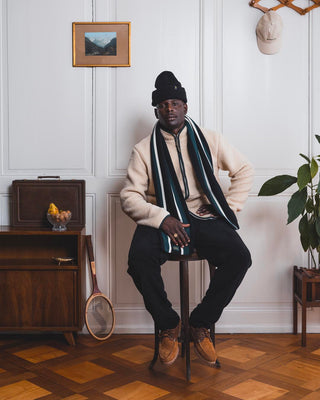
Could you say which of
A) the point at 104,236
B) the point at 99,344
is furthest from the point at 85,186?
the point at 99,344

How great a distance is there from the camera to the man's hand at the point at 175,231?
252 centimetres

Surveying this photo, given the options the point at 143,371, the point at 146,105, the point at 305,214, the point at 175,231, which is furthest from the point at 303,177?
the point at 143,371

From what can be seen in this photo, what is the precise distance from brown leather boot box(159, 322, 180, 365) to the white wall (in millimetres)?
819

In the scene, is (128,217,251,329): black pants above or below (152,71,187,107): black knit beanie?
below

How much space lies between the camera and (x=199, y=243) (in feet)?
8.52

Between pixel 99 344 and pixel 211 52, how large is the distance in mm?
1871

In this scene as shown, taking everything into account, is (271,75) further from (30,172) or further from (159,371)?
(159,371)

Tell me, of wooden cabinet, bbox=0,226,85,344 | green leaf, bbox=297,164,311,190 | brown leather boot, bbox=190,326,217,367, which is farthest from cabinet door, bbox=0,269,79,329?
green leaf, bbox=297,164,311,190

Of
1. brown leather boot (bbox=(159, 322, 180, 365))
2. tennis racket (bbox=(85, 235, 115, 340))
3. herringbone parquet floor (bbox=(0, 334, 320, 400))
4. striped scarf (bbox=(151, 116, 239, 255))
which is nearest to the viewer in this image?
herringbone parquet floor (bbox=(0, 334, 320, 400))

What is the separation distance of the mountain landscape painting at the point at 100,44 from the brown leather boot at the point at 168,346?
67.9 inches

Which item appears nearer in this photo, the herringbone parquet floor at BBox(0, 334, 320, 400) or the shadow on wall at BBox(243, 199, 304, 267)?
the herringbone parquet floor at BBox(0, 334, 320, 400)

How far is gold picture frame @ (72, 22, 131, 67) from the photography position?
3.26m

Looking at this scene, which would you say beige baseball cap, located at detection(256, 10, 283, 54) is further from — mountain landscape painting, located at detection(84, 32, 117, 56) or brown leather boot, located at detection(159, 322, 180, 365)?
brown leather boot, located at detection(159, 322, 180, 365)

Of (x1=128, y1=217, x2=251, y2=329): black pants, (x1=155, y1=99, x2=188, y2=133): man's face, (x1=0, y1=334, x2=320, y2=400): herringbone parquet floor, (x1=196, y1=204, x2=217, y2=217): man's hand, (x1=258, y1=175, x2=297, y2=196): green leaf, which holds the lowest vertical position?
(x1=0, y1=334, x2=320, y2=400): herringbone parquet floor
